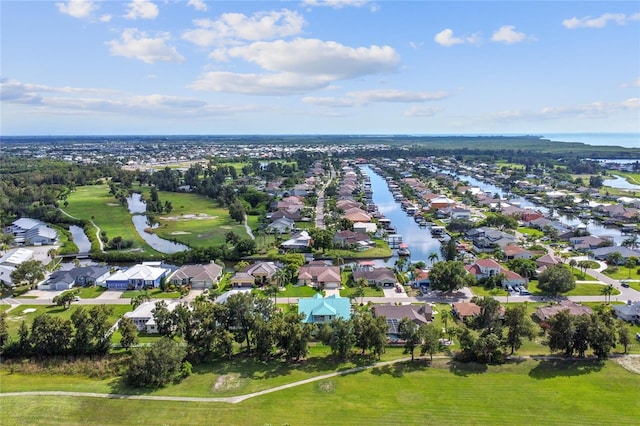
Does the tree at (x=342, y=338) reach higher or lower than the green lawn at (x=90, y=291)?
higher

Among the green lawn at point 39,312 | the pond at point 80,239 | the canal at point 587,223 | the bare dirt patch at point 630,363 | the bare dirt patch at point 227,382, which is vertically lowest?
the green lawn at point 39,312

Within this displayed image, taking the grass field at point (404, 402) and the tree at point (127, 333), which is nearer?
the grass field at point (404, 402)

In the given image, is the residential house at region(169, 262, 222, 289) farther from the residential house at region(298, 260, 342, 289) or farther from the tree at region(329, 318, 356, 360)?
the tree at region(329, 318, 356, 360)

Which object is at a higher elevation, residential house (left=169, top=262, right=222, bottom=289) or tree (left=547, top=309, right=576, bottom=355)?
tree (left=547, top=309, right=576, bottom=355)

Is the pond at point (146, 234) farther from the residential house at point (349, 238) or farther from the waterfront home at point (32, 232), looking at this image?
the residential house at point (349, 238)

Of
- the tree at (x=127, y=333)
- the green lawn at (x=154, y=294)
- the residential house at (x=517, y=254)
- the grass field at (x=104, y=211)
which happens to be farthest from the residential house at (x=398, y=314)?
the grass field at (x=104, y=211)

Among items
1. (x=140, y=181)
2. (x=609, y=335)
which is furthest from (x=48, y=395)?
(x=140, y=181)

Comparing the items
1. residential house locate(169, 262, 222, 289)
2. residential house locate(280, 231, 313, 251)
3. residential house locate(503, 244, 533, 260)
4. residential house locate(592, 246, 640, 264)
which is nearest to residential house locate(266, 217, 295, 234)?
residential house locate(280, 231, 313, 251)
